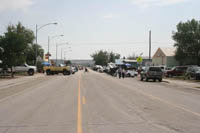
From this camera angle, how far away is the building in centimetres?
7488

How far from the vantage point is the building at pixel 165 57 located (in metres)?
74.9

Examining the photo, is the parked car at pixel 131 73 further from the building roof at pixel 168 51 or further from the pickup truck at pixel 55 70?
the building roof at pixel 168 51

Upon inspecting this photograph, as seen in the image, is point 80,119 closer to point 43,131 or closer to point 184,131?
point 43,131

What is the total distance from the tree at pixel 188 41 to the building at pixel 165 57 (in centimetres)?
319

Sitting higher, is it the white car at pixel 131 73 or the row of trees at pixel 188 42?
the row of trees at pixel 188 42

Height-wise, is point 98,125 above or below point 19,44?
below

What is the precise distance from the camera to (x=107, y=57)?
158750 millimetres

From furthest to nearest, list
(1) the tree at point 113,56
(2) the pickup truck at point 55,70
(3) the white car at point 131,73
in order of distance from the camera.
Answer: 1. (1) the tree at point 113,56
2. (2) the pickup truck at point 55,70
3. (3) the white car at point 131,73

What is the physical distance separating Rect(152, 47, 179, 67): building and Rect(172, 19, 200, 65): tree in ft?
10.5

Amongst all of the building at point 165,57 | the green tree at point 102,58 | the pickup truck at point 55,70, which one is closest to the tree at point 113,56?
the green tree at point 102,58

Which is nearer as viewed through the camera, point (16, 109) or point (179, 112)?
point (179, 112)

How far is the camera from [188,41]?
70312 millimetres

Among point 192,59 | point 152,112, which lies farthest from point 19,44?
point 192,59

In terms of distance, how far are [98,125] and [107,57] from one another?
15142 centimetres
